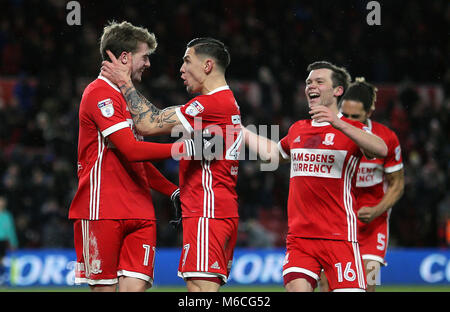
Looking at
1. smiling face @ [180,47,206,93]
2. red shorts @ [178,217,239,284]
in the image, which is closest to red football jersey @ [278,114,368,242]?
red shorts @ [178,217,239,284]

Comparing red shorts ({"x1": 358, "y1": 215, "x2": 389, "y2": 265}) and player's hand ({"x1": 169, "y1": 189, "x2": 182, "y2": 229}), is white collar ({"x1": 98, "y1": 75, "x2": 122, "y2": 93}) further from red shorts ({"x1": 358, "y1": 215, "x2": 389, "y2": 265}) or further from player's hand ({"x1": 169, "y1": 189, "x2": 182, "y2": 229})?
red shorts ({"x1": 358, "y1": 215, "x2": 389, "y2": 265})

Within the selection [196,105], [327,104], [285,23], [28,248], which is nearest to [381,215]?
[327,104]

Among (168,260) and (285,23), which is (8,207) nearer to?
(168,260)

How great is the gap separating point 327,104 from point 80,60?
32.2 feet

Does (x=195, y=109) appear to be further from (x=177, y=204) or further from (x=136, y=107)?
(x=177, y=204)

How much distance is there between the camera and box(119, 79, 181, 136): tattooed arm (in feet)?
17.2

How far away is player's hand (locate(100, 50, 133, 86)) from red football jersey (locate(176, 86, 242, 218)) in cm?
47

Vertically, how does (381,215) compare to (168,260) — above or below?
above

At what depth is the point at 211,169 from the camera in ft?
17.0

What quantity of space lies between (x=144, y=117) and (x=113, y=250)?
1.00m

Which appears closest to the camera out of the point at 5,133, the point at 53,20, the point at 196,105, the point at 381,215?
the point at 196,105
